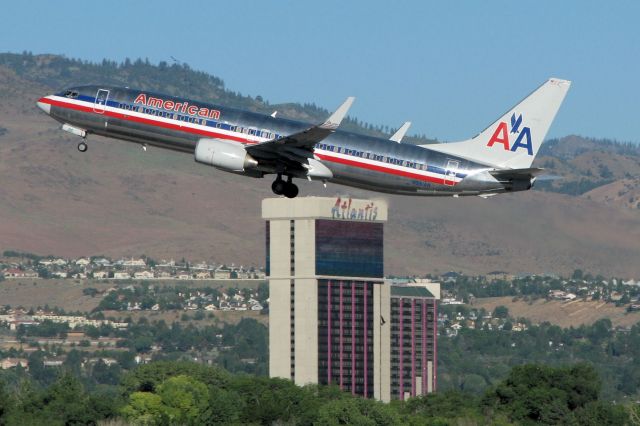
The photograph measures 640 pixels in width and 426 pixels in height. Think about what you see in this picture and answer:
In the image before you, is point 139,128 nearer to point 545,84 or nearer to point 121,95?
point 121,95

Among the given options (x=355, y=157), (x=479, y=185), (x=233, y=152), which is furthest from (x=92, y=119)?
(x=479, y=185)

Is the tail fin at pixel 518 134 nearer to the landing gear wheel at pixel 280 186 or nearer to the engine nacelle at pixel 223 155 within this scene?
the landing gear wheel at pixel 280 186

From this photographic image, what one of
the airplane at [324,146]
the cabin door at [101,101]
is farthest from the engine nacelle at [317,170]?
the cabin door at [101,101]

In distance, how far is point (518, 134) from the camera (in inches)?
5256

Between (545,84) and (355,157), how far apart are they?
1670 cm

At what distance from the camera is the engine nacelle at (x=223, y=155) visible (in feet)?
419

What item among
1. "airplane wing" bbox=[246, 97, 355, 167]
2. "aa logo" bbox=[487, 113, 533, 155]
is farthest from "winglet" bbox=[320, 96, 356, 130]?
"aa logo" bbox=[487, 113, 533, 155]

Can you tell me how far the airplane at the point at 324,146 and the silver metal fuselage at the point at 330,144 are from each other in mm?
71

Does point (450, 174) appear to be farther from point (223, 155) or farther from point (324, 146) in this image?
point (223, 155)

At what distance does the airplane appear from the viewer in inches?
5044

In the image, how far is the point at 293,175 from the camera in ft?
429

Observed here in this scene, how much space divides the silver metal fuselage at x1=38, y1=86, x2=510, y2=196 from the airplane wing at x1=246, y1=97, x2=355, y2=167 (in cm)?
89

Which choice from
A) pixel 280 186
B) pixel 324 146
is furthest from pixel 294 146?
pixel 280 186

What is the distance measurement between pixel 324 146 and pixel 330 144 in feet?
1.47
